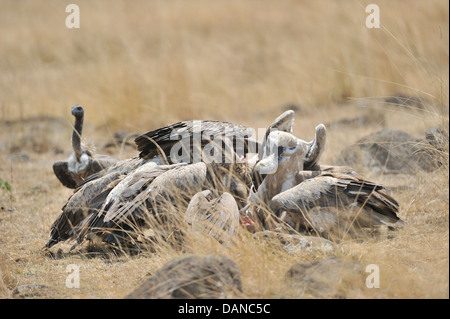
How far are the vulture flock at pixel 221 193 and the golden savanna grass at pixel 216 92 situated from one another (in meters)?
0.23

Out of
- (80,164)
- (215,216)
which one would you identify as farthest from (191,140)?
(80,164)

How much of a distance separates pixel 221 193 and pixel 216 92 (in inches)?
316

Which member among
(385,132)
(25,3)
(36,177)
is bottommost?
(36,177)

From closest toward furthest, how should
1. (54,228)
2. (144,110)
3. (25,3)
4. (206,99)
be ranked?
(54,228), (144,110), (206,99), (25,3)

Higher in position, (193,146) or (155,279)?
(193,146)

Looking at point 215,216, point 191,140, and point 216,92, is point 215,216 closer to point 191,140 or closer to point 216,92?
point 191,140

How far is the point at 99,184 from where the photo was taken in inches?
247

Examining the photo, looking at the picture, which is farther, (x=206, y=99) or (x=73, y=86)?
(x=73, y=86)

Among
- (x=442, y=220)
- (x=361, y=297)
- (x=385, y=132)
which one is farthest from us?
(x=385, y=132)

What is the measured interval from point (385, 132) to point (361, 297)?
13.0 ft

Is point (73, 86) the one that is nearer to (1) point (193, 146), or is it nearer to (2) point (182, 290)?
(1) point (193, 146)

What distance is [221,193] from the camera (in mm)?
5812

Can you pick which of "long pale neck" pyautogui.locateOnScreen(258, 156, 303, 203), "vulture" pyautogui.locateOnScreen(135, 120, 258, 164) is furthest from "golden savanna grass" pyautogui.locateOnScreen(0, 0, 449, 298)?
"vulture" pyautogui.locateOnScreen(135, 120, 258, 164)

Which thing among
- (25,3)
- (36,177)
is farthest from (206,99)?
(25,3)
